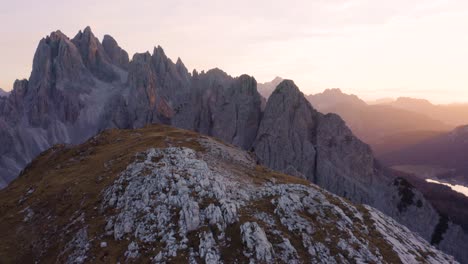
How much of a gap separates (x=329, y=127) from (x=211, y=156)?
8956 centimetres

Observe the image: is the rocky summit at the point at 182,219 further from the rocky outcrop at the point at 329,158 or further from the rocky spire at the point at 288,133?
the rocky spire at the point at 288,133

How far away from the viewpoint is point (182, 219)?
32.4 metres

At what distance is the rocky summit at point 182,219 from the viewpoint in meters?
30.3

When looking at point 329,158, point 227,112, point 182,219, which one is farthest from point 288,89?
point 182,219

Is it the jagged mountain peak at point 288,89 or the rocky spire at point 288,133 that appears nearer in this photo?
the rocky spire at point 288,133

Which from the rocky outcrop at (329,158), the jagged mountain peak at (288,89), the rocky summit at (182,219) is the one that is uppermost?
the jagged mountain peak at (288,89)

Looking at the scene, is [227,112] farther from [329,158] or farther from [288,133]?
[329,158]

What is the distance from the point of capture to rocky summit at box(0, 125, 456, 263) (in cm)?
3027

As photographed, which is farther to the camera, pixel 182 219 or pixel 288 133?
pixel 288 133

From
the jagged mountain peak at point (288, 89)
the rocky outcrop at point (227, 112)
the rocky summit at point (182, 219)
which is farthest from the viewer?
the rocky outcrop at point (227, 112)

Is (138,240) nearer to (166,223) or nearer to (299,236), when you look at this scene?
(166,223)

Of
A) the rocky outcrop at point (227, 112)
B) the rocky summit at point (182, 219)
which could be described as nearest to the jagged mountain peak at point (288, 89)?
the rocky outcrop at point (227, 112)

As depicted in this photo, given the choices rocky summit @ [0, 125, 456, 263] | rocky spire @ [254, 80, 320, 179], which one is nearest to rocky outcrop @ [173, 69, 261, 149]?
rocky spire @ [254, 80, 320, 179]

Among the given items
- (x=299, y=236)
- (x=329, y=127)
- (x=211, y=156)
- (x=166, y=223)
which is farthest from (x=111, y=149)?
(x=329, y=127)
